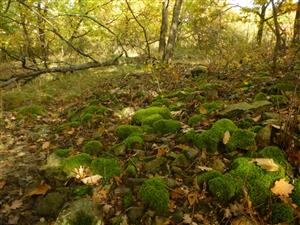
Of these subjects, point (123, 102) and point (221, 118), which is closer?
point (221, 118)

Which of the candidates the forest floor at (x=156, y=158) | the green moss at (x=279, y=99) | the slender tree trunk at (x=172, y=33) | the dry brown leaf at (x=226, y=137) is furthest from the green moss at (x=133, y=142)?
the slender tree trunk at (x=172, y=33)

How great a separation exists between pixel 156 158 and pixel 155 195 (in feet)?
2.67

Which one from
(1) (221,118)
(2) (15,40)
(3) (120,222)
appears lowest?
(3) (120,222)

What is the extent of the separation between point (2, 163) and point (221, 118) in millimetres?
3455

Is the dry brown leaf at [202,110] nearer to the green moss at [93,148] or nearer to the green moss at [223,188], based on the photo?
the green moss at [93,148]

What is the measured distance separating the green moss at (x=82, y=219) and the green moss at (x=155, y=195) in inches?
22.6

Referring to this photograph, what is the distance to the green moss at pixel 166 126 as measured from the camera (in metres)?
4.86

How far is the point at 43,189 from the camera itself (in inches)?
151

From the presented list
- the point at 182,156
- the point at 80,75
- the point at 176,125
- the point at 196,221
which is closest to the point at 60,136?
the point at 176,125

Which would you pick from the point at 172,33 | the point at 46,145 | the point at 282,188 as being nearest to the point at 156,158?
the point at 282,188

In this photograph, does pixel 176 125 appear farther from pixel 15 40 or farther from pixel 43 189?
pixel 15 40

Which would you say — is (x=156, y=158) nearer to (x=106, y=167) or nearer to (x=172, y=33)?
(x=106, y=167)

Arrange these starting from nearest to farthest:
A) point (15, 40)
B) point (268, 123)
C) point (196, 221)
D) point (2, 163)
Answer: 1. point (196, 221)
2. point (268, 123)
3. point (2, 163)
4. point (15, 40)

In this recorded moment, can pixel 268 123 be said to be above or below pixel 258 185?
above
